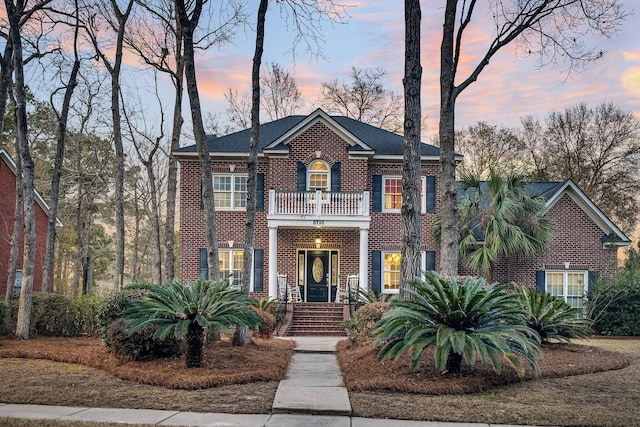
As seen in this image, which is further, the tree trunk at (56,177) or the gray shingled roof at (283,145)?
the gray shingled roof at (283,145)

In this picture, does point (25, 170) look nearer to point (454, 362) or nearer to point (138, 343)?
point (138, 343)

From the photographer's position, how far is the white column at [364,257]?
21172 mm

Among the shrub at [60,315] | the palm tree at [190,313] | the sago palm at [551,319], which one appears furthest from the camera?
the shrub at [60,315]

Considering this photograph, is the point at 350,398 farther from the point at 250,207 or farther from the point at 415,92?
the point at 415,92

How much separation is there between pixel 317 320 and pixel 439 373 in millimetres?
10526

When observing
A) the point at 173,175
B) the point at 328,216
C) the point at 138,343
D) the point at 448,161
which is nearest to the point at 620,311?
the point at 448,161

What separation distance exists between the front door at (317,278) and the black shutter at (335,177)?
8.22ft

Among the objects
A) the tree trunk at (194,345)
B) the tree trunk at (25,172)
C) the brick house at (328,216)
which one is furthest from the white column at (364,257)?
the tree trunk at (194,345)

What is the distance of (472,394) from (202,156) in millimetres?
7343

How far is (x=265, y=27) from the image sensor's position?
14016 mm

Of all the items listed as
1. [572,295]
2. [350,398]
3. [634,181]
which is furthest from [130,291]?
[634,181]

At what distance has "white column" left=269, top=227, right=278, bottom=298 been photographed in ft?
68.8

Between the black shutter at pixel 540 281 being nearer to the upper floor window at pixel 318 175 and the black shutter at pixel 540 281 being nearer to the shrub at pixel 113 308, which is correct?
the upper floor window at pixel 318 175

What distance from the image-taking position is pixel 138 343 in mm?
10211
